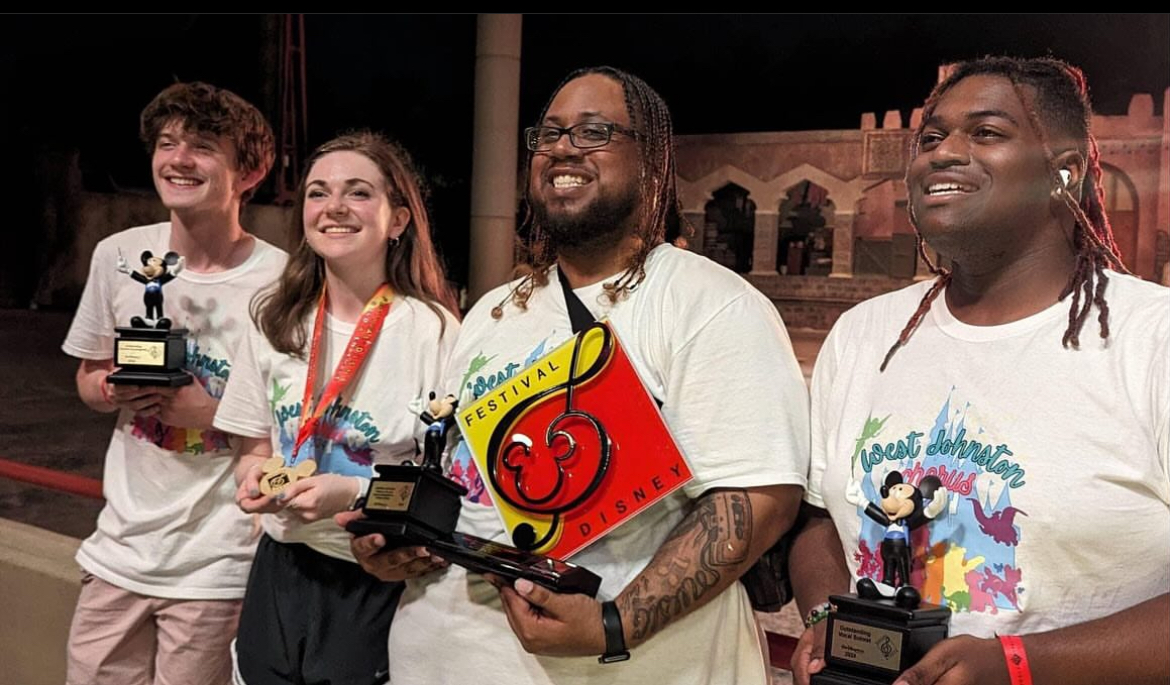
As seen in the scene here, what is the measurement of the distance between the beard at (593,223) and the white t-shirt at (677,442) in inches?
2.6

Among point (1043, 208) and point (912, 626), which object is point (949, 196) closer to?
point (1043, 208)

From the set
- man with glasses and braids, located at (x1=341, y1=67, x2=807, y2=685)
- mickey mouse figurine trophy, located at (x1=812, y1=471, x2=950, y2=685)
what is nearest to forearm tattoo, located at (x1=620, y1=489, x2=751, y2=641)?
man with glasses and braids, located at (x1=341, y1=67, x2=807, y2=685)

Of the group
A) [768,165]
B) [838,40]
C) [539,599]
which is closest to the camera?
[539,599]

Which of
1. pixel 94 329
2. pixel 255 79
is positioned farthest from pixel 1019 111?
pixel 255 79

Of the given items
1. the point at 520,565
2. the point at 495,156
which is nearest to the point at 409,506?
the point at 520,565

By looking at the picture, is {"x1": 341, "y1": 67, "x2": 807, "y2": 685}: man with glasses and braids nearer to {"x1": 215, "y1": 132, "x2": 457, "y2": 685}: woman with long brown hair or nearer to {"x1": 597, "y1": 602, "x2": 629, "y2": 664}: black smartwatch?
{"x1": 597, "y1": 602, "x2": 629, "y2": 664}: black smartwatch

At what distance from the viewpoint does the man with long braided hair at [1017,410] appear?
1098 millimetres

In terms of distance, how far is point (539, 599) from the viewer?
1346mm

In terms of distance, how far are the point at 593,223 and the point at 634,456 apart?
0.36m

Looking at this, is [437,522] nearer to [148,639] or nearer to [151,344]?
[151,344]

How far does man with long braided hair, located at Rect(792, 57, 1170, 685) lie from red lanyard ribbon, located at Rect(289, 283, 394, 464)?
0.87 m

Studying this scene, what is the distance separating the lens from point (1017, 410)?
46.0 inches

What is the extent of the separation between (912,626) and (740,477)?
1.11 ft

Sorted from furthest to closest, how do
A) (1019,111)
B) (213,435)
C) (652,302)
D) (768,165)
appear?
(768,165)
(213,435)
(652,302)
(1019,111)
